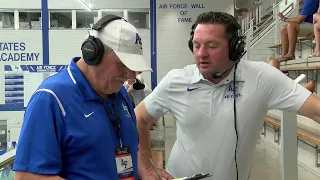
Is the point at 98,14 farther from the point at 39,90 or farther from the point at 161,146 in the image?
the point at 39,90

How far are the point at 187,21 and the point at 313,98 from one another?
1146 cm

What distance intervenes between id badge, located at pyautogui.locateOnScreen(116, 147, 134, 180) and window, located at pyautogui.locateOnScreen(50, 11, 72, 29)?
1203cm

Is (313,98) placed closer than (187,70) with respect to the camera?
Yes

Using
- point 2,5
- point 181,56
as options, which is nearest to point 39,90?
point 181,56

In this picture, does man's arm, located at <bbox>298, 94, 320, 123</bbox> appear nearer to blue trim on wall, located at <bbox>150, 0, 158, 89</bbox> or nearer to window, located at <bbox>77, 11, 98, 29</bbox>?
blue trim on wall, located at <bbox>150, 0, 158, 89</bbox>

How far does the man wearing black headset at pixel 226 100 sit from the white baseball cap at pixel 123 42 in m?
0.50

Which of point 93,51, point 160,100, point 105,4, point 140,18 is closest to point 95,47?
point 93,51

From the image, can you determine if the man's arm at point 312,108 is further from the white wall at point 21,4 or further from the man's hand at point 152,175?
the white wall at point 21,4

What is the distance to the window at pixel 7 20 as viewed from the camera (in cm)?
1251

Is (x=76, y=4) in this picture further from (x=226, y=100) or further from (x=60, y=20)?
(x=226, y=100)

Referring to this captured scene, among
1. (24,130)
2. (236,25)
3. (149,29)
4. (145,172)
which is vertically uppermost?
(149,29)

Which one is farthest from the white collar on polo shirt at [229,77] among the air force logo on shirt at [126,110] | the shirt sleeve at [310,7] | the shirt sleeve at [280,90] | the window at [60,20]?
the window at [60,20]

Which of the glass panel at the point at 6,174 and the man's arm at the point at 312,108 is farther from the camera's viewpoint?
the glass panel at the point at 6,174

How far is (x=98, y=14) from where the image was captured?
1278 cm
